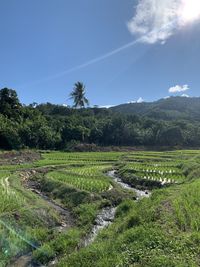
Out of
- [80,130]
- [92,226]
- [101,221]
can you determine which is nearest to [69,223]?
[92,226]

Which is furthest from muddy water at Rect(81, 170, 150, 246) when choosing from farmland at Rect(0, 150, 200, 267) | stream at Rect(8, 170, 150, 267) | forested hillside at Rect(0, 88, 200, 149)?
forested hillside at Rect(0, 88, 200, 149)

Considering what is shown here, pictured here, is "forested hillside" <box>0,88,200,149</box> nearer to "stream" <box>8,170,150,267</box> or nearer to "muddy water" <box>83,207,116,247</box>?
"stream" <box>8,170,150,267</box>

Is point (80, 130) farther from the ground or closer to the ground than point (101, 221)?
farther from the ground

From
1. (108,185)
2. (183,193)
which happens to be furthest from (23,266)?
(108,185)

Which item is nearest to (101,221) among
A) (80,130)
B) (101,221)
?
(101,221)

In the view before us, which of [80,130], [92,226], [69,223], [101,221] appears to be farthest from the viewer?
[80,130]

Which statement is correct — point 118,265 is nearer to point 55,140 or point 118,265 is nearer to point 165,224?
point 165,224

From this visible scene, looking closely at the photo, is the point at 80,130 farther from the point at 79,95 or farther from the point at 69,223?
the point at 69,223

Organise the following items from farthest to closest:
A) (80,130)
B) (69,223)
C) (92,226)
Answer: (80,130) < (69,223) < (92,226)

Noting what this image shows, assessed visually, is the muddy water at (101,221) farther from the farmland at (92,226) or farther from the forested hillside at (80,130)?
the forested hillside at (80,130)

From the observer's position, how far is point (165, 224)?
1220 centimetres

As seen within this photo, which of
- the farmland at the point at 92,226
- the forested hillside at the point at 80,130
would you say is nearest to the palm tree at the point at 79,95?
the forested hillside at the point at 80,130

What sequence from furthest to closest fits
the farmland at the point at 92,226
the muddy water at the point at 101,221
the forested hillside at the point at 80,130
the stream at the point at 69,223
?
the forested hillside at the point at 80,130
the muddy water at the point at 101,221
the stream at the point at 69,223
the farmland at the point at 92,226

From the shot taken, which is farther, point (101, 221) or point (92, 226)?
point (101, 221)
